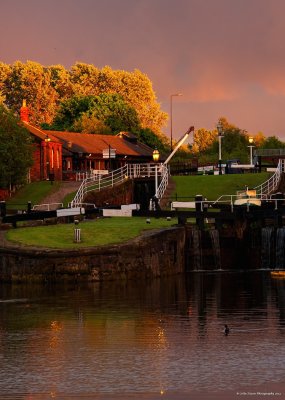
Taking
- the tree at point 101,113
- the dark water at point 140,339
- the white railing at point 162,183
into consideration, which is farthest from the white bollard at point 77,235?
the tree at point 101,113

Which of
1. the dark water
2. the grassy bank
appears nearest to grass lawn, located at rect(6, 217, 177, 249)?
the grassy bank

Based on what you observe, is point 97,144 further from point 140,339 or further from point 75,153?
point 140,339

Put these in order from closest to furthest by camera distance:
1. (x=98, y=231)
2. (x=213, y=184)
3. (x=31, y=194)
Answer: (x=98, y=231) → (x=213, y=184) → (x=31, y=194)

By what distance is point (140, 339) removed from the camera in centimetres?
4175

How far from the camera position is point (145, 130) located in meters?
174

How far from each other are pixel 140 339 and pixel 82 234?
24.9 meters

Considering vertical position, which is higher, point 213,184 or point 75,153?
point 75,153

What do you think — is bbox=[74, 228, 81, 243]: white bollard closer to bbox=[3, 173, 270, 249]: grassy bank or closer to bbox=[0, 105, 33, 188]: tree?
bbox=[3, 173, 270, 249]: grassy bank

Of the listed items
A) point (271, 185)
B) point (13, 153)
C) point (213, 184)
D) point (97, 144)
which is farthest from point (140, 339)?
point (97, 144)

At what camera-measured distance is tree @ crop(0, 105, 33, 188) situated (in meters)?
97.1

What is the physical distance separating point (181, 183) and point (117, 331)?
2086 inches

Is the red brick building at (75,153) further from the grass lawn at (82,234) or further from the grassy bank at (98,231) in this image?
the grass lawn at (82,234)

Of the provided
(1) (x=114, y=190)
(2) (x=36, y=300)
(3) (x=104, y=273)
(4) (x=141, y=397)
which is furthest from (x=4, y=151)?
(4) (x=141, y=397)

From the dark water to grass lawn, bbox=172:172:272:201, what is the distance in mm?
29315
